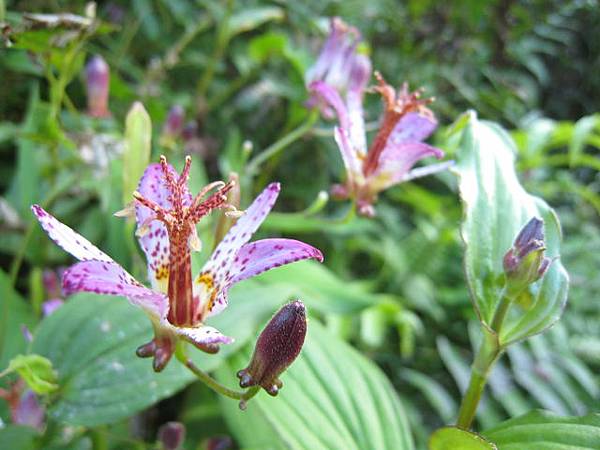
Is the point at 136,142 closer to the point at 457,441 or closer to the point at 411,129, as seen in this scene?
the point at 411,129

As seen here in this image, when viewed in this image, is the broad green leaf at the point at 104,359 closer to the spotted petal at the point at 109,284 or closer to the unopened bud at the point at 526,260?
the spotted petal at the point at 109,284

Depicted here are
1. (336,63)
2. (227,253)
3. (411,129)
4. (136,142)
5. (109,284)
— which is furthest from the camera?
(336,63)

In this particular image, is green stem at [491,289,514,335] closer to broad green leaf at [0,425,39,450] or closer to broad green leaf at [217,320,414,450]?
broad green leaf at [217,320,414,450]

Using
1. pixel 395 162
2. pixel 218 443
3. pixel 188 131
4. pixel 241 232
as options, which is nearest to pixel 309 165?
pixel 188 131

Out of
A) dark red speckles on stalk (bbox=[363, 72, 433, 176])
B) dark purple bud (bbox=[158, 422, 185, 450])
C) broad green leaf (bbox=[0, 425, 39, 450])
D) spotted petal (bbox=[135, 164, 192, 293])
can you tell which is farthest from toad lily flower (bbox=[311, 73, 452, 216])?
broad green leaf (bbox=[0, 425, 39, 450])

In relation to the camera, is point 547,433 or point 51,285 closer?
point 547,433

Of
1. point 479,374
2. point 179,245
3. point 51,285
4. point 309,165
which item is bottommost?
point 309,165

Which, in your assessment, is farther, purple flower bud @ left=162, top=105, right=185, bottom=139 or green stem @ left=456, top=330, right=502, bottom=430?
→ purple flower bud @ left=162, top=105, right=185, bottom=139
